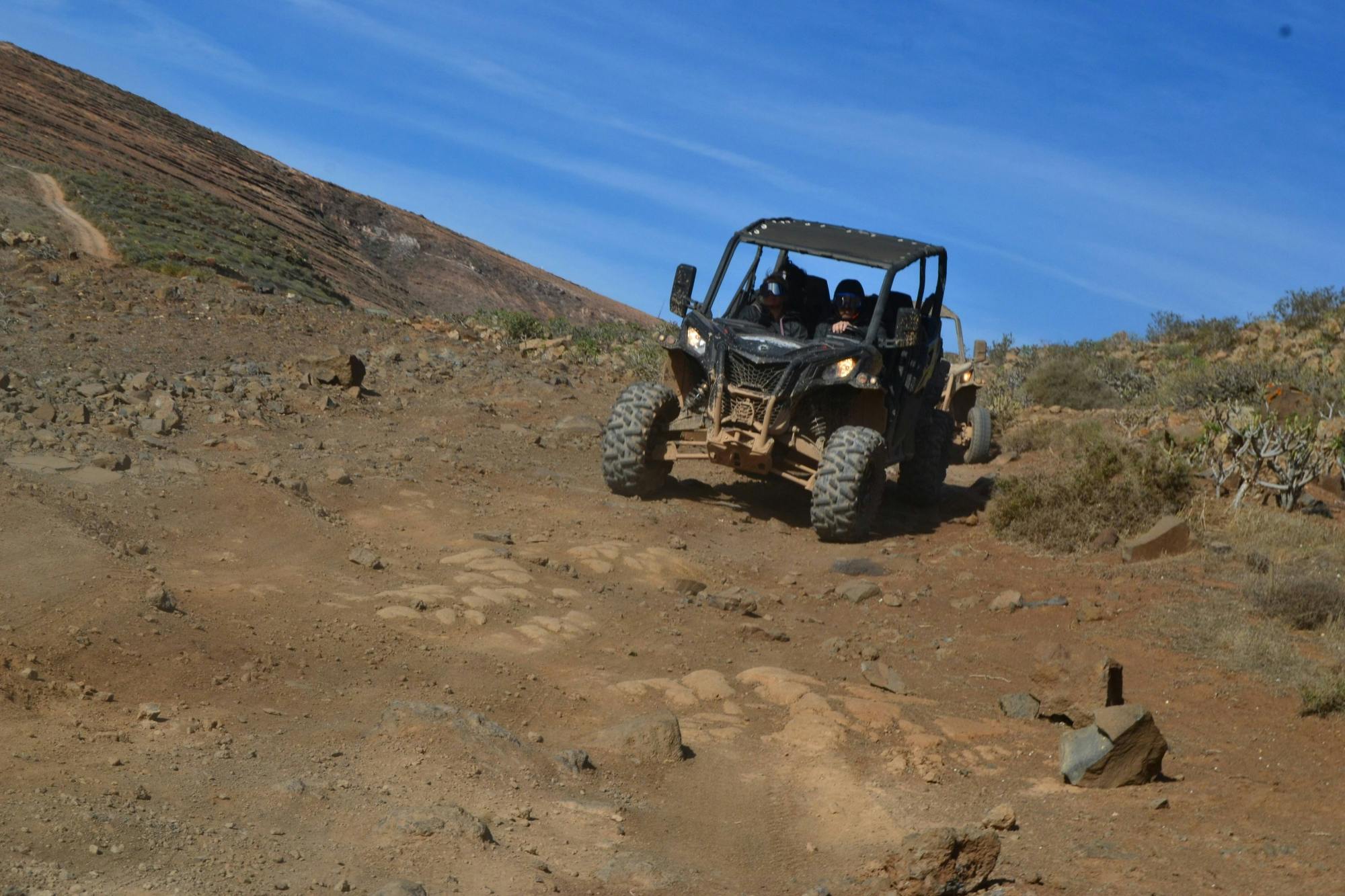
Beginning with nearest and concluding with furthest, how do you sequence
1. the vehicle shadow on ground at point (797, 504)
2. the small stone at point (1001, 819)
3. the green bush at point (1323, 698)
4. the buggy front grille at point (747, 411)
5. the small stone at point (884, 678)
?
the small stone at point (1001, 819), the green bush at point (1323, 698), the small stone at point (884, 678), the buggy front grille at point (747, 411), the vehicle shadow on ground at point (797, 504)

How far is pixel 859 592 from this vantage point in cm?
888

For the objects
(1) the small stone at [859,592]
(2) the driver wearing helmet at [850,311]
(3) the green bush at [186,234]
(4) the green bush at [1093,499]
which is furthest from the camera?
(3) the green bush at [186,234]

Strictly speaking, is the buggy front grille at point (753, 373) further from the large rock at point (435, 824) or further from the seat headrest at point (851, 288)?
the large rock at point (435, 824)

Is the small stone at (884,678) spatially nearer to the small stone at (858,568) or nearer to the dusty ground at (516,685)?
the dusty ground at (516,685)

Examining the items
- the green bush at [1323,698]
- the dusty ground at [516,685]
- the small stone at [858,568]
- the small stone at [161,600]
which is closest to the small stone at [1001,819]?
the dusty ground at [516,685]

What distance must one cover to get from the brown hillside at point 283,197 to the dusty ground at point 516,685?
1034 inches

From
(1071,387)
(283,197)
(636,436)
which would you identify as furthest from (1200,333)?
(283,197)

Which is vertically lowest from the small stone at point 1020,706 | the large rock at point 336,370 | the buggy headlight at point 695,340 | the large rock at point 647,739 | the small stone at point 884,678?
the large rock at point 647,739

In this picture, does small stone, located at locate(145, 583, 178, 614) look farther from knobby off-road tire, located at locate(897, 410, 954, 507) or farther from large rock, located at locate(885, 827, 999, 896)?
knobby off-road tire, located at locate(897, 410, 954, 507)

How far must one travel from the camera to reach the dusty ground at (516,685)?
4309 millimetres

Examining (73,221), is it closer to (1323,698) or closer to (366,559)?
(366,559)

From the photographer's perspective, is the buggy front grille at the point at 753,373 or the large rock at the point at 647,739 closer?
the large rock at the point at 647,739

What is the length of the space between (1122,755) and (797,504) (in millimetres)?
6442

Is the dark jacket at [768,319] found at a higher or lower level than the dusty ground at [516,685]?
higher
